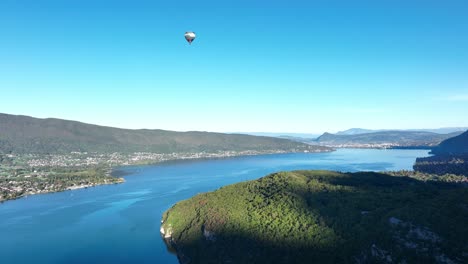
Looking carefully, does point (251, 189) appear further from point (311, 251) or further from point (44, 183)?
point (44, 183)

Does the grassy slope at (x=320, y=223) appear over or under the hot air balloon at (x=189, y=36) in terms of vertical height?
under

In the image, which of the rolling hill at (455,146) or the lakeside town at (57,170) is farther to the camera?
the rolling hill at (455,146)

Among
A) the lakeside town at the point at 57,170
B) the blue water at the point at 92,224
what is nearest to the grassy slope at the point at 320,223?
the blue water at the point at 92,224

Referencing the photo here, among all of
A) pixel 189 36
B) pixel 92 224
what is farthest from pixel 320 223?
pixel 92 224

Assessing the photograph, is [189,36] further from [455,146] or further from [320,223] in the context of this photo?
[455,146]

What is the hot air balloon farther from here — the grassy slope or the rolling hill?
the rolling hill

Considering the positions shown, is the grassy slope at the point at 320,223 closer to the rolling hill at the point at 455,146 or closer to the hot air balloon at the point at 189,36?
the hot air balloon at the point at 189,36

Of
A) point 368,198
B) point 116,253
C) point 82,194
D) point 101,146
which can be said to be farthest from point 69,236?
point 101,146

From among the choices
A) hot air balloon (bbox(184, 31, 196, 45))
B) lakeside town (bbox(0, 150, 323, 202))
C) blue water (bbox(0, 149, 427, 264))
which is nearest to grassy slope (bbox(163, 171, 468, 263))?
blue water (bbox(0, 149, 427, 264))

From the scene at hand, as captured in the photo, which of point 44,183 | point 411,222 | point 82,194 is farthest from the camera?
point 44,183
